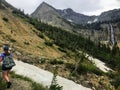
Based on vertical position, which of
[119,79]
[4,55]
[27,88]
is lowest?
[119,79]

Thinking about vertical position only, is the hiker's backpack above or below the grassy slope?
above

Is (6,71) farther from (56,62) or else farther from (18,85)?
(56,62)

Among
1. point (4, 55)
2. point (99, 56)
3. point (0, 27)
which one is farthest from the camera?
point (99, 56)

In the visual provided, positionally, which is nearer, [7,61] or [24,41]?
[7,61]

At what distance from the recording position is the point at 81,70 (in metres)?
35.8

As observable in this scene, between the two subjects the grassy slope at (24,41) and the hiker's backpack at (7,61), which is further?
the grassy slope at (24,41)

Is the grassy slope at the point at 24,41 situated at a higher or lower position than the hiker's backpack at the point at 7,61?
lower

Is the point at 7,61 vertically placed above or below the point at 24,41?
above

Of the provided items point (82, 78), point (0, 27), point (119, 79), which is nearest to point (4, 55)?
point (82, 78)

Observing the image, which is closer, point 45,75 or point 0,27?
point 45,75

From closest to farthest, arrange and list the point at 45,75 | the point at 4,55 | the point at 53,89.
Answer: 1. the point at 4,55
2. the point at 53,89
3. the point at 45,75

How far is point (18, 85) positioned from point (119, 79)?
21.5m

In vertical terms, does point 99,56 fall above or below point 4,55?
below

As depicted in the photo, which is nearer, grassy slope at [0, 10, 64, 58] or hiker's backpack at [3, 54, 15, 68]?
hiker's backpack at [3, 54, 15, 68]
